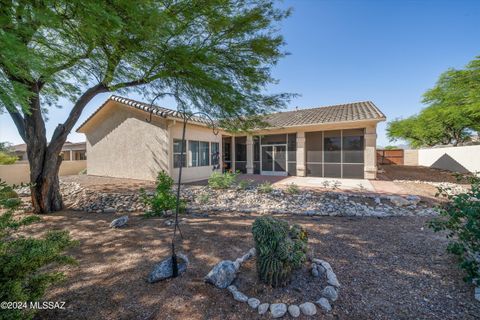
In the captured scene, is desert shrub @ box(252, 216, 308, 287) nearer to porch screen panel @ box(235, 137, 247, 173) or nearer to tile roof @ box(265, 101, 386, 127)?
tile roof @ box(265, 101, 386, 127)

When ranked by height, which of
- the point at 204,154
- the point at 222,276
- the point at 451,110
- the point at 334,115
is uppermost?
the point at 451,110

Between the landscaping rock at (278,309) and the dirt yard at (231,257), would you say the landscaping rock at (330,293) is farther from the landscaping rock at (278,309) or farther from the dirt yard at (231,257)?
the landscaping rock at (278,309)

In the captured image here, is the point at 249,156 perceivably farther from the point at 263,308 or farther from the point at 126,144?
the point at 263,308

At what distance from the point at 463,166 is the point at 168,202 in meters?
20.2

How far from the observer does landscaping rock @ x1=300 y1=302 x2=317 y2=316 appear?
85.7 inches

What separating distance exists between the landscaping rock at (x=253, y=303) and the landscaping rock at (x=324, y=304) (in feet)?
→ 2.27

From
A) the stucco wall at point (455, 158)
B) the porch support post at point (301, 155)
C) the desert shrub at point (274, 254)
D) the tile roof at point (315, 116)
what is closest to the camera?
the desert shrub at point (274, 254)

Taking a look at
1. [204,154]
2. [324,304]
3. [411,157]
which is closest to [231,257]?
[324,304]

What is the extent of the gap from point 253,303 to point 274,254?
582 mm

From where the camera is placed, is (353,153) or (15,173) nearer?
(353,153)

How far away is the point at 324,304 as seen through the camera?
2279mm

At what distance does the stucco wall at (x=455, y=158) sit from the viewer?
13422mm

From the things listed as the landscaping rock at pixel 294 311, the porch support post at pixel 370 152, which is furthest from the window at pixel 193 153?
the landscaping rock at pixel 294 311

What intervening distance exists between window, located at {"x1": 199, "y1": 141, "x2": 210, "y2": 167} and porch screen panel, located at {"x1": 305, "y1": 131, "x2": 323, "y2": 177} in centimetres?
633
